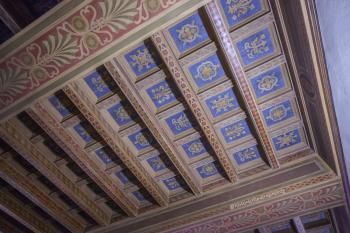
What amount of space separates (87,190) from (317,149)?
3694 millimetres

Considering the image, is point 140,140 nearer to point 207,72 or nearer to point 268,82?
point 207,72

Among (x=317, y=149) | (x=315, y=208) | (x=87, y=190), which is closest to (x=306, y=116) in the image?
(x=317, y=149)

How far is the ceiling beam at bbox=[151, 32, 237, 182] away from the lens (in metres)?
3.51

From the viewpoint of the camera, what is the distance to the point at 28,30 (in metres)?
3.15

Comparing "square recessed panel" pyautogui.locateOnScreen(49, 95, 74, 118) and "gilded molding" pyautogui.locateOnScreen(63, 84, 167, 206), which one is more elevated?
"square recessed panel" pyautogui.locateOnScreen(49, 95, 74, 118)

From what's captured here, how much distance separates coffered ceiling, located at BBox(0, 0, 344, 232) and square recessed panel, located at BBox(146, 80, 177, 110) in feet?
0.06

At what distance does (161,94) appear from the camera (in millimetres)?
4059

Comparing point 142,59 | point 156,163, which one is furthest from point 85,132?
point 142,59

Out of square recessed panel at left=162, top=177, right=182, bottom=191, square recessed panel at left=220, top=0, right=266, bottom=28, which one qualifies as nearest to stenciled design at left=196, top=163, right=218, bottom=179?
square recessed panel at left=162, top=177, right=182, bottom=191

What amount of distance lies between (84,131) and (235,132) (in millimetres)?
2158

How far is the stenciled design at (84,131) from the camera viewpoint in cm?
441

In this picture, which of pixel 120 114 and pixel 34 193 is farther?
pixel 34 193

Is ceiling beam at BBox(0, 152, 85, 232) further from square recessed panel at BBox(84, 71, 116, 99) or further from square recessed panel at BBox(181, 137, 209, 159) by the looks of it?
square recessed panel at BBox(181, 137, 209, 159)

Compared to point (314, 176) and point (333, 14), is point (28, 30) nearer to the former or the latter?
point (333, 14)
